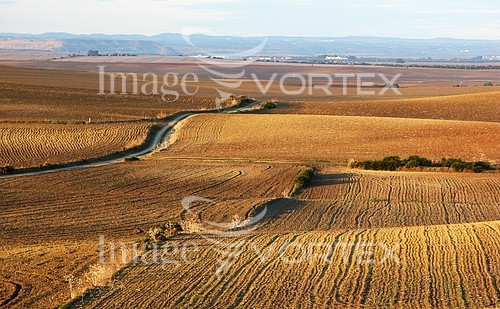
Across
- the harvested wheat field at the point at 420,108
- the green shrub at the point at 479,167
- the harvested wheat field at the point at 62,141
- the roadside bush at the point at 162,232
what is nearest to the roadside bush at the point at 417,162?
the green shrub at the point at 479,167

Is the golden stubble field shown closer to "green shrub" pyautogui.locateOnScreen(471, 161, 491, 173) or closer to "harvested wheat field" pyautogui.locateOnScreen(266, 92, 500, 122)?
"green shrub" pyautogui.locateOnScreen(471, 161, 491, 173)

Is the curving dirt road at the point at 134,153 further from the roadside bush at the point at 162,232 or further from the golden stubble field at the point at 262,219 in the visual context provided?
the roadside bush at the point at 162,232

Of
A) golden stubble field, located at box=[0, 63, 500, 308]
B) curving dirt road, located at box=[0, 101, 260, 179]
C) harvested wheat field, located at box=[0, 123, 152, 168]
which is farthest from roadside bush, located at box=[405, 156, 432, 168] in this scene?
harvested wheat field, located at box=[0, 123, 152, 168]

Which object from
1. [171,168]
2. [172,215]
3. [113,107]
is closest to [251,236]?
[172,215]

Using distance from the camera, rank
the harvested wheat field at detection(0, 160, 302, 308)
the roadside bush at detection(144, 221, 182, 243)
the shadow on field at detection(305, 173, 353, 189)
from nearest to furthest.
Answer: the harvested wheat field at detection(0, 160, 302, 308)
the roadside bush at detection(144, 221, 182, 243)
the shadow on field at detection(305, 173, 353, 189)

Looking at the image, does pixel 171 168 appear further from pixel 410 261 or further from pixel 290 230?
pixel 410 261

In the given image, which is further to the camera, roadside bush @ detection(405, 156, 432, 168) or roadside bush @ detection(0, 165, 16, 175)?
roadside bush @ detection(405, 156, 432, 168)
